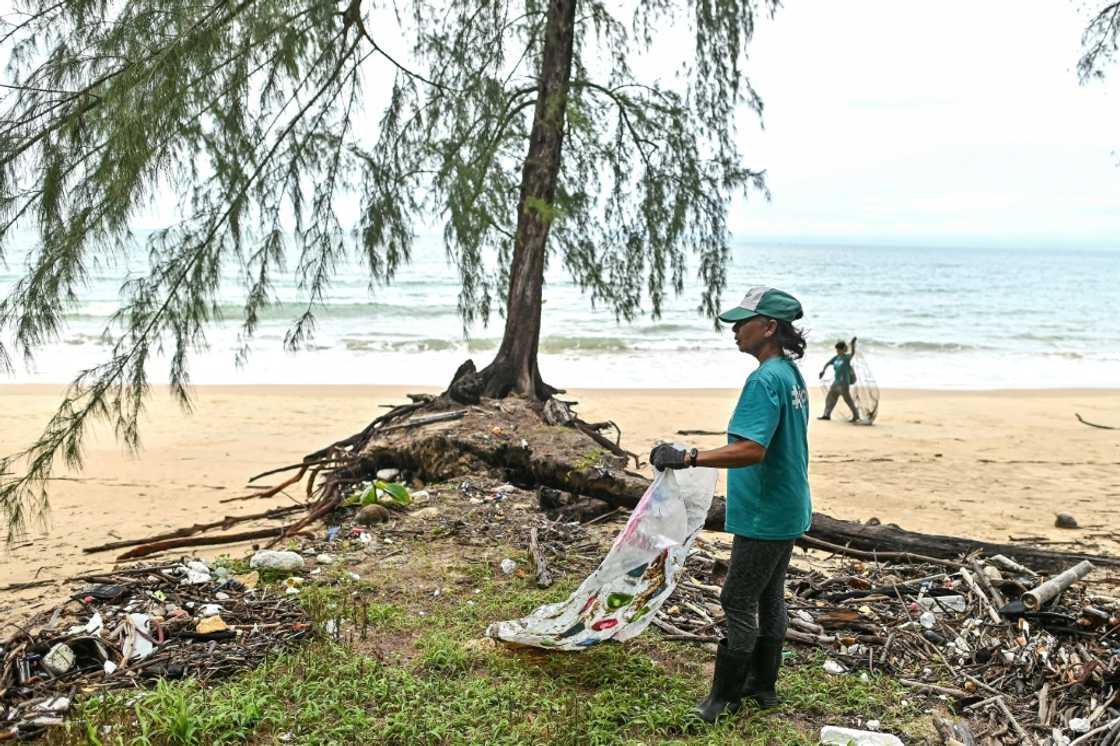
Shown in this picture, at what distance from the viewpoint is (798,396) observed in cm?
372

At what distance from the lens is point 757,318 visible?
149 inches

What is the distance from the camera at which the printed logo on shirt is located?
370 cm

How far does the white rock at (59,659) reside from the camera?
13.5ft

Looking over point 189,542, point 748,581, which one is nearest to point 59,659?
point 189,542

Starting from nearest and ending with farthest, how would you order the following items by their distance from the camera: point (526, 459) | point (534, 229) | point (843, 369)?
point (526, 459), point (534, 229), point (843, 369)

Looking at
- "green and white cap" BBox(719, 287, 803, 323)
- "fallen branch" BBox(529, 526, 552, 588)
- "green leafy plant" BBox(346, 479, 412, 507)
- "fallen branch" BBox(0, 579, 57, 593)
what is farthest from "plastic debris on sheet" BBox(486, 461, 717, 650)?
"fallen branch" BBox(0, 579, 57, 593)

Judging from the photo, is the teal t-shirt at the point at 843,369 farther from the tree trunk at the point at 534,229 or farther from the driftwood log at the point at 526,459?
the driftwood log at the point at 526,459

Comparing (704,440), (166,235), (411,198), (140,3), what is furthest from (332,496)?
(704,440)

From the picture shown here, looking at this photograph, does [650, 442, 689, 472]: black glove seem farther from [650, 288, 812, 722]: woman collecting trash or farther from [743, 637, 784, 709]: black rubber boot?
[743, 637, 784, 709]: black rubber boot

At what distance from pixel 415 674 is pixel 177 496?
5.89 metres

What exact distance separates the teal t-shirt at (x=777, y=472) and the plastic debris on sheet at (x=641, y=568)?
0.32 meters

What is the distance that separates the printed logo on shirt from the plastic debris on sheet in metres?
0.55

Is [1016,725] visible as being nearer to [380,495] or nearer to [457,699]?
[457,699]

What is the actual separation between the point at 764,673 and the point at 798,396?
1166mm
